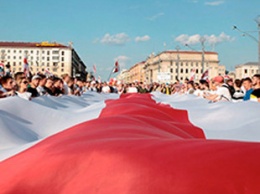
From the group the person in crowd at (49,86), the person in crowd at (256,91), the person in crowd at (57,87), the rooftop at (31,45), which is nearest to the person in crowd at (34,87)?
the person in crowd at (49,86)

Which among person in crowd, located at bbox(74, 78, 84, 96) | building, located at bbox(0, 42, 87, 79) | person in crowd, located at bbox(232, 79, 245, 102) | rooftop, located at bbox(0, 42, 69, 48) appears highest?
rooftop, located at bbox(0, 42, 69, 48)

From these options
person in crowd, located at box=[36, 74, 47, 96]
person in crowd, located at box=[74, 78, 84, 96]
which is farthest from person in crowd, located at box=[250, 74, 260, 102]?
person in crowd, located at box=[74, 78, 84, 96]

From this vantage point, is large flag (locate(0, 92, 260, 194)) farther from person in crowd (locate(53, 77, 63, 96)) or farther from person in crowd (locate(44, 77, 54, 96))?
person in crowd (locate(53, 77, 63, 96))

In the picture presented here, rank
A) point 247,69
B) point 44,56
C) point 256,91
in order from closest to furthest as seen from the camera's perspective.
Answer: point 256,91
point 247,69
point 44,56

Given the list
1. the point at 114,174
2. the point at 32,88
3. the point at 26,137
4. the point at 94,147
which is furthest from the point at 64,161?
the point at 32,88

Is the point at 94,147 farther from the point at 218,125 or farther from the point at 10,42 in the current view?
the point at 10,42

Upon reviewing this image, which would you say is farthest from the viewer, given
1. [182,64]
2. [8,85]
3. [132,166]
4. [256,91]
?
[182,64]

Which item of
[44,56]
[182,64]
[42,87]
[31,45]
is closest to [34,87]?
[42,87]

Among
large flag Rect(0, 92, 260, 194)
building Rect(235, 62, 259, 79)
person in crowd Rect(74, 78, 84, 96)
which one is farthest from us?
building Rect(235, 62, 259, 79)

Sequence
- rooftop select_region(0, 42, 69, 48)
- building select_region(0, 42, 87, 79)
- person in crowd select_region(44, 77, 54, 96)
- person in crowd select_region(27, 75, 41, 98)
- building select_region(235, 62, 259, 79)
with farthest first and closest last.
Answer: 1. rooftop select_region(0, 42, 69, 48)
2. building select_region(0, 42, 87, 79)
3. building select_region(235, 62, 259, 79)
4. person in crowd select_region(44, 77, 54, 96)
5. person in crowd select_region(27, 75, 41, 98)

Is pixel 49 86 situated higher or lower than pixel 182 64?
lower

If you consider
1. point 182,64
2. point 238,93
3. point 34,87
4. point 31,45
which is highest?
point 31,45

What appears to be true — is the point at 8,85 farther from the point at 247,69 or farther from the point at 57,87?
the point at 247,69

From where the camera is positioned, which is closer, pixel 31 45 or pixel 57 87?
pixel 57 87
